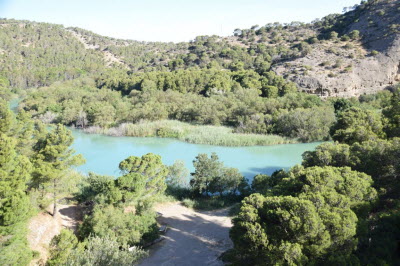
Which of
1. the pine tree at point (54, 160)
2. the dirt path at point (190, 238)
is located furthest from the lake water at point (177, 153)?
the pine tree at point (54, 160)

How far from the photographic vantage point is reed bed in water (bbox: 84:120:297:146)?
31422 millimetres

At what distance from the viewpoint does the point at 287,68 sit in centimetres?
5356

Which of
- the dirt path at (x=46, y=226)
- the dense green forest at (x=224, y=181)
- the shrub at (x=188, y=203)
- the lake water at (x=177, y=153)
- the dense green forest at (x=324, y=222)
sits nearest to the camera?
the dense green forest at (x=324, y=222)

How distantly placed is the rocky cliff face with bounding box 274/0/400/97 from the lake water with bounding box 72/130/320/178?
68.6 ft

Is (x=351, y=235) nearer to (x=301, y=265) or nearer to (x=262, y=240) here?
(x=301, y=265)

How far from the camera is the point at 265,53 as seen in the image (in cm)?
6812

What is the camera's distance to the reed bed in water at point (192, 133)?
31.4 metres

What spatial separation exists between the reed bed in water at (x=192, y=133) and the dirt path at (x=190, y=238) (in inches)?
595

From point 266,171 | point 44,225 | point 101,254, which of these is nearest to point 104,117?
point 266,171

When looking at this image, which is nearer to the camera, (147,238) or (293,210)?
(293,210)

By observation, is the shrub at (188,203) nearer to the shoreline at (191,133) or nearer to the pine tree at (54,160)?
the pine tree at (54,160)

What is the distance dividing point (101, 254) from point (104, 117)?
31696 mm

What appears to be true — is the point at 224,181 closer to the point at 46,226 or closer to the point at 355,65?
the point at 46,226

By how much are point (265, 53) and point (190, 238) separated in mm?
61402
